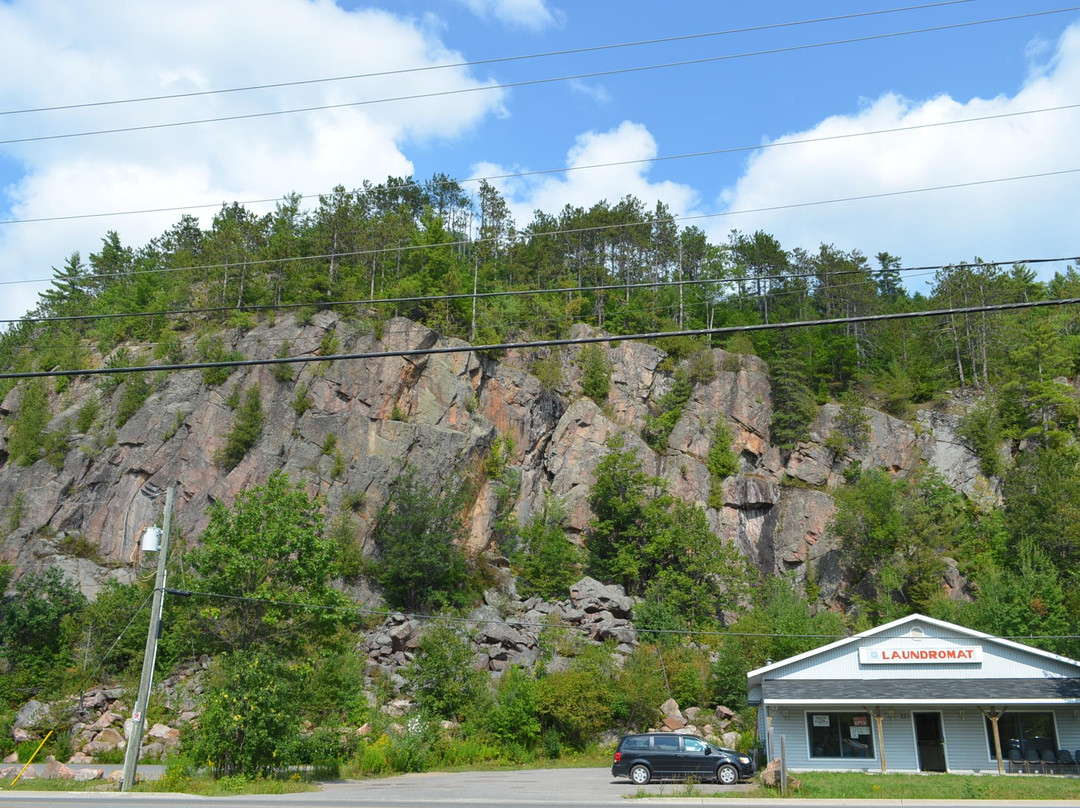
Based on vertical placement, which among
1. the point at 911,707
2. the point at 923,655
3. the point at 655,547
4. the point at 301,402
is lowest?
the point at 911,707

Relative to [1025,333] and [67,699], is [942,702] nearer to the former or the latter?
[67,699]

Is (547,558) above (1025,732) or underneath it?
above

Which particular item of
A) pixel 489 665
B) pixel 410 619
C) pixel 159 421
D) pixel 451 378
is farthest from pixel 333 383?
pixel 489 665

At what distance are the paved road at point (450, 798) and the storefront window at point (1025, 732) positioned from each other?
1240 centimetres

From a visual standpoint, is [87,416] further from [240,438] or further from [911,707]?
[911,707]

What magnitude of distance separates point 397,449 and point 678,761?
33.9 m

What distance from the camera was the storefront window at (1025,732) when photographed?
30062 mm

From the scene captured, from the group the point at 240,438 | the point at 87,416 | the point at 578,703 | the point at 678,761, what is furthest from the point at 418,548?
the point at 87,416

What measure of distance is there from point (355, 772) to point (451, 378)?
34.0 m

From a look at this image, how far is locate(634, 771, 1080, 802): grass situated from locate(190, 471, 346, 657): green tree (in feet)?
40.5

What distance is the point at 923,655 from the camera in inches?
1210

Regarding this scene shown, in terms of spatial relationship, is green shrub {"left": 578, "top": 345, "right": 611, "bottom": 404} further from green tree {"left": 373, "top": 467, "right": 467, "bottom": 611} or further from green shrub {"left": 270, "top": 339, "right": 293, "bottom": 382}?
green shrub {"left": 270, "top": 339, "right": 293, "bottom": 382}

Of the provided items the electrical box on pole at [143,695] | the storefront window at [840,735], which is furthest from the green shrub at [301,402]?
the storefront window at [840,735]

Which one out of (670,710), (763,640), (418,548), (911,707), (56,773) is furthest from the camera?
(418,548)
